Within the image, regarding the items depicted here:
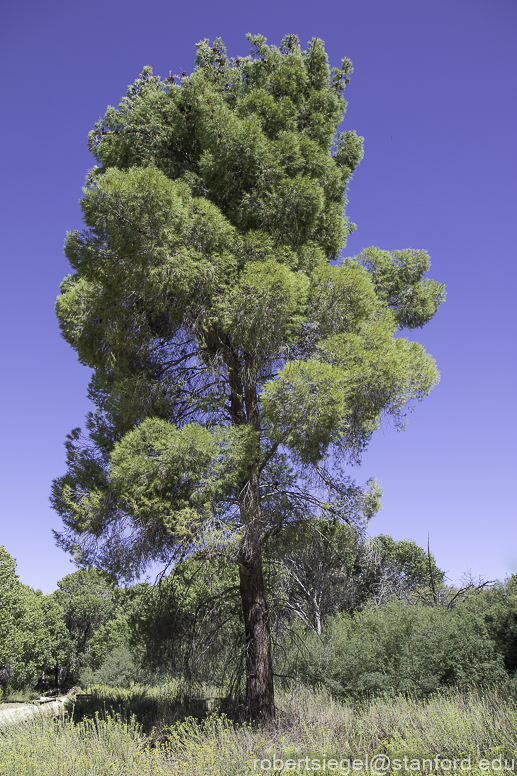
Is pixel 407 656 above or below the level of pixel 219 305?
Result: below

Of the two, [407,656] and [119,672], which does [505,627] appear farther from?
[119,672]

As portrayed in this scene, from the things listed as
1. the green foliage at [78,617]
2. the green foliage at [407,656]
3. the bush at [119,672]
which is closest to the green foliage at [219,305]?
the green foliage at [407,656]

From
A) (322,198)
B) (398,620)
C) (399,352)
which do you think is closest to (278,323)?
(399,352)

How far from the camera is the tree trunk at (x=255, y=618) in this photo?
6375mm

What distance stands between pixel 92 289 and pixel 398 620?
999 cm

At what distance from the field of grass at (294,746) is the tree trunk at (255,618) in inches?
12.3

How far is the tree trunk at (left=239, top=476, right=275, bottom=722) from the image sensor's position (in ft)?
20.9

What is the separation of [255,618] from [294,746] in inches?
81.1

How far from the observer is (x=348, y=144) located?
31.1 ft

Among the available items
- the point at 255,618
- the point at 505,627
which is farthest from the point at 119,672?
the point at 255,618

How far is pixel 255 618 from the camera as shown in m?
6.76

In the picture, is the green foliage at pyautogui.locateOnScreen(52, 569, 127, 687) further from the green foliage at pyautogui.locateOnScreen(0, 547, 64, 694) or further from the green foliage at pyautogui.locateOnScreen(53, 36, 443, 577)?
the green foliage at pyautogui.locateOnScreen(53, 36, 443, 577)

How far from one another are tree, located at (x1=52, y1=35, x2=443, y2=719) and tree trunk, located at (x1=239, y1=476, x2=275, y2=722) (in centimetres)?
2

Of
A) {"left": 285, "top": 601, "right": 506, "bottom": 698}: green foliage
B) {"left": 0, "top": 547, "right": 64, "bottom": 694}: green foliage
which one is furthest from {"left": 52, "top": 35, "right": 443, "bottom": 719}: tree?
{"left": 0, "top": 547, "right": 64, "bottom": 694}: green foliage
